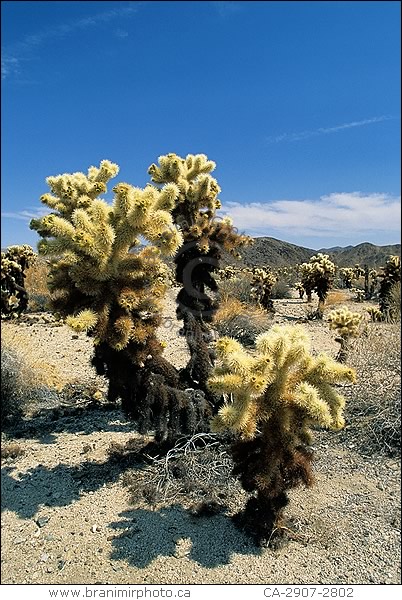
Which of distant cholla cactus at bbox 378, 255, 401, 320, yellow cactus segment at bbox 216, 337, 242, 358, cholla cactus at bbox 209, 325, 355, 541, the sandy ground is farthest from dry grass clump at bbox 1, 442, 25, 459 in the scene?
distant cholla cactus at bbox 378, 255, 401, 320

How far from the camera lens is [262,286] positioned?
9.66 metres

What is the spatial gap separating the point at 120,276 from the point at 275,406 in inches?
76.7

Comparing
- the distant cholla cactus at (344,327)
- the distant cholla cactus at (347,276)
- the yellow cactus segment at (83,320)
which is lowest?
the distant cholla cactus at (344,327)

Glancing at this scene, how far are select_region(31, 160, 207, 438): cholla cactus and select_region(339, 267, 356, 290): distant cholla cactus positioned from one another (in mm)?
7181

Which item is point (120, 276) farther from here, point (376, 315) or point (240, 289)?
point (376, 315)

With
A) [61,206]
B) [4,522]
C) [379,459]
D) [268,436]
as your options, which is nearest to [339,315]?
[379,459]

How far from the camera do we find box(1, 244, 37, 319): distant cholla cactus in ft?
45.8

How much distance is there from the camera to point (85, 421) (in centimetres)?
652

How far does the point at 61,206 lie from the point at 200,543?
364 cm

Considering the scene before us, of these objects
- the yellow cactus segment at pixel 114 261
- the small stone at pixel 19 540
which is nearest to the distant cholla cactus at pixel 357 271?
the yellow cactus segment at pixel 114 261

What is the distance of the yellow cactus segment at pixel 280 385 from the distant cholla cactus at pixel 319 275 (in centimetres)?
588

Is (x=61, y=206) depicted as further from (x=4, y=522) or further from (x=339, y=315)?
(x=339, y=315)

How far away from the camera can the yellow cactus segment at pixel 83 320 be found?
3934 mm

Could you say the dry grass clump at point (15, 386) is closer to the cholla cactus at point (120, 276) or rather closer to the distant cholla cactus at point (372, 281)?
the cholla cactus at point (120, 276)
